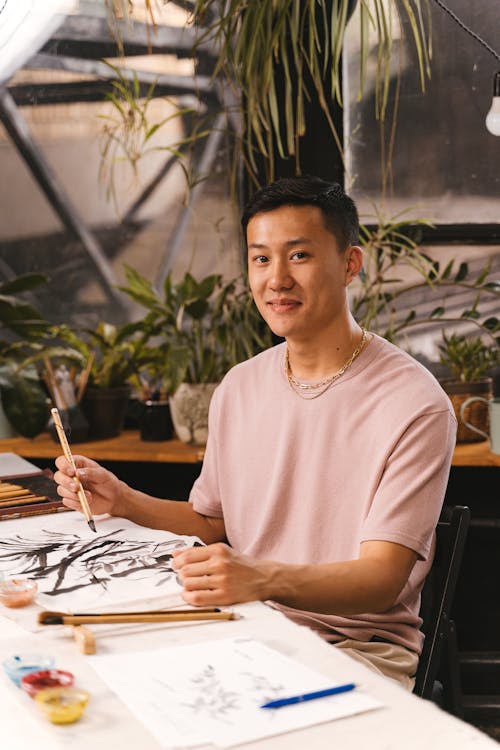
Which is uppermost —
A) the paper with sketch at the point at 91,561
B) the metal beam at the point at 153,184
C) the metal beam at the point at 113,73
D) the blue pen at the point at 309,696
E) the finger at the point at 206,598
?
the metal beam at the point at 113,73

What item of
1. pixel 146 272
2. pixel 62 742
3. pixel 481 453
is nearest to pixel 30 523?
pixel 62 742

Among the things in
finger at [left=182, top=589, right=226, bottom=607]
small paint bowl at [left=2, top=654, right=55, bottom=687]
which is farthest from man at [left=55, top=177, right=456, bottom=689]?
small paint bowl at [left=2, top=654, right=55, bottom=687]

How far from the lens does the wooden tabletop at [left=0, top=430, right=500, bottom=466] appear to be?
278 cm

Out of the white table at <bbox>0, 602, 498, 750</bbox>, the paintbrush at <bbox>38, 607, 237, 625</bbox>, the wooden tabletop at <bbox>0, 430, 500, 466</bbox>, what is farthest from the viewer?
the wooden tabletop at <bbox>0, 430, 500, 466</bbox>

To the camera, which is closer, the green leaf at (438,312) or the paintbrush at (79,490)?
the paintbrush at (79,490)

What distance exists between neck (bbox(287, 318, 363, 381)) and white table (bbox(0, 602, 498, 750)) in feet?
2.51

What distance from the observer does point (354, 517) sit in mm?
1801

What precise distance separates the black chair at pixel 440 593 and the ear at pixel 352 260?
529mm

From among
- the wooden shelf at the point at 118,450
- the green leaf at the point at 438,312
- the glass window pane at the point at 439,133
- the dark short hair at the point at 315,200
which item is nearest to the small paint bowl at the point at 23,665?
the dark short hair at the point at 315,200

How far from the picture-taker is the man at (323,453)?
1.66 metres

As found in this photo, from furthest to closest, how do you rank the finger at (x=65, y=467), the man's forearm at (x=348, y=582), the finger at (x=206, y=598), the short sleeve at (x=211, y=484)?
the short sleeve at (x=211, y=484) < the finger at (x=65, y=467) < the man's forearm at (x=348, y=582) < the finger at (x=206, y=598)

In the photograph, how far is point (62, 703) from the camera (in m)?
1.01

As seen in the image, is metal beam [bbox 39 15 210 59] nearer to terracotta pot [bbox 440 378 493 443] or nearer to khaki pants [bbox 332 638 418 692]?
terracotta pot [bbox 440 378 493 443]

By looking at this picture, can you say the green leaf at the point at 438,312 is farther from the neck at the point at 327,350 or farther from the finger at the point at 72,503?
the finger at the point at 72,503
